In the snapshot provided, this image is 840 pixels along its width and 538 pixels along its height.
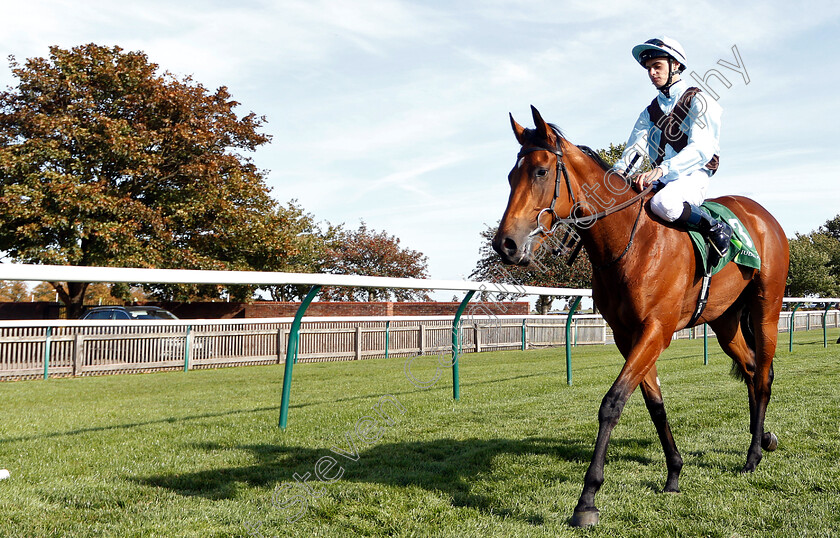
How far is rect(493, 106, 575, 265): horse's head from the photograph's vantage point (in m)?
3.13

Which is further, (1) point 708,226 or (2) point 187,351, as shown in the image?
(2) point 187,351

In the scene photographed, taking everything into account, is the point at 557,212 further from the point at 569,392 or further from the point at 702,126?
the point at 569,392

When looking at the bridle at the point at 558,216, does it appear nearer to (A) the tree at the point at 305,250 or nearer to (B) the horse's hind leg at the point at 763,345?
(B) the horse's hind leg at the point at 763,345

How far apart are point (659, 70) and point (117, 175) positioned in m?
20.0

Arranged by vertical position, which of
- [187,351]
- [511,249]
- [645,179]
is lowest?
[187,351]

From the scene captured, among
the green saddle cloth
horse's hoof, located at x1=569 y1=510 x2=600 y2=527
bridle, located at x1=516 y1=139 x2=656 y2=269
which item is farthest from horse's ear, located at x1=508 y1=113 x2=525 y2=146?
horse's hoof, located at x1=569 y1=510 x2=600 y2=527

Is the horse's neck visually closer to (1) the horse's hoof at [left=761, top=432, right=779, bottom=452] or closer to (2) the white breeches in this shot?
(2) the white breeches

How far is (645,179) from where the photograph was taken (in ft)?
12.6

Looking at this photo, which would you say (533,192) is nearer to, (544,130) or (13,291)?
(544,130)

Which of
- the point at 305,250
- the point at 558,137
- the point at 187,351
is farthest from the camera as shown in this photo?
the point at 305,250

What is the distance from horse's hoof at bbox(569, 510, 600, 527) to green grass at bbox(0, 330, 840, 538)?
0.05 m

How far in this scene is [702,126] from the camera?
3.99 m

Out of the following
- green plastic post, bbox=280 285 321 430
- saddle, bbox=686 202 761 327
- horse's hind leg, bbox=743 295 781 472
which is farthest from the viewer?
green plastic post, bbox=280 285 321 430

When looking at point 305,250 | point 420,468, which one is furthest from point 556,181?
point 305,250
